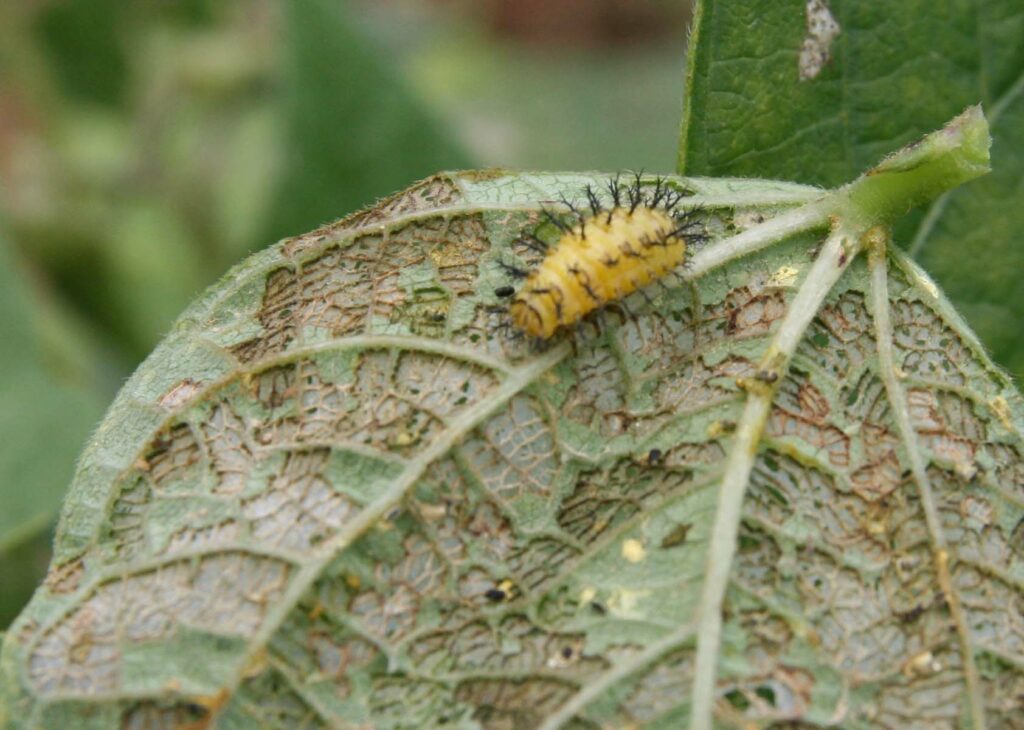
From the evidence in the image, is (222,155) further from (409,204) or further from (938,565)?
(938,565)

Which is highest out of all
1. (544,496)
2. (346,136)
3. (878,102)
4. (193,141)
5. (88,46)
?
(88,46)

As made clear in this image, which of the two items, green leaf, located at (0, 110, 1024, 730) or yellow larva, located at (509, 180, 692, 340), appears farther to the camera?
yellow larva, located at (509, 180, 692, 340)

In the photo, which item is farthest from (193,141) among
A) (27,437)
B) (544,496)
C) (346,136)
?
(544,496)

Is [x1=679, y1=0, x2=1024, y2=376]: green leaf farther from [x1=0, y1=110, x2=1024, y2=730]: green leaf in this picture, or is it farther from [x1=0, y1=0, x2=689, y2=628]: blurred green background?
[x1=0, y1=0, x2=689, y2=628]: blurred green background

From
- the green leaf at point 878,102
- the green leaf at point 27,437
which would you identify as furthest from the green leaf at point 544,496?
the green leaf at point 27,437

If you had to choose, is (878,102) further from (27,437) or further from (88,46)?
(88,46)

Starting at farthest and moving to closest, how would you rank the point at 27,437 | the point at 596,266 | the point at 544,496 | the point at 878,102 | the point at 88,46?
the point at 88,46 → the point at 27,437 → the point at 878,102 → the point at 596,266 → the point at 544,496

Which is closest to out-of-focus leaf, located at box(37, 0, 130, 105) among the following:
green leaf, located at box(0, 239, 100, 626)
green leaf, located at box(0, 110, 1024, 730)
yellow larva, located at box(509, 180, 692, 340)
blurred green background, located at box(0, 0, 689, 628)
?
blurred green background, located at box(0, 0, 689, 628)
